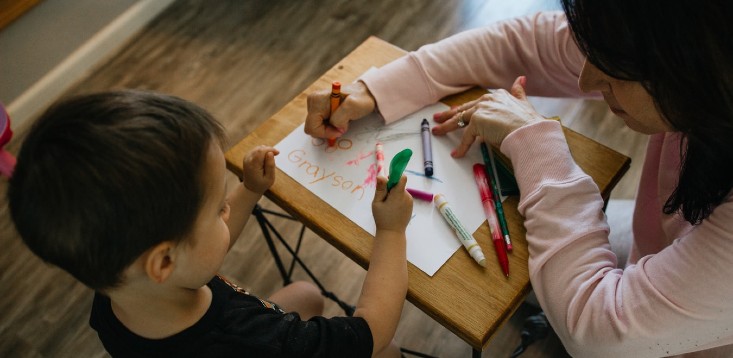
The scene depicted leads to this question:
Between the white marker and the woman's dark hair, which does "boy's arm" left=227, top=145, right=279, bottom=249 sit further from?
the woman's dark hair

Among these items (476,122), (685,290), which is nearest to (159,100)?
(476,122)

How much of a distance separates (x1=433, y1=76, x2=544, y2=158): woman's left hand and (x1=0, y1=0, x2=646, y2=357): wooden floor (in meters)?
0.65

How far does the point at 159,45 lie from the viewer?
2.33 metres

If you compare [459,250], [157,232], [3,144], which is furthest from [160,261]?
[3,144]

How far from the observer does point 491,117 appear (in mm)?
882

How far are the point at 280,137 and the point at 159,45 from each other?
5.17ft

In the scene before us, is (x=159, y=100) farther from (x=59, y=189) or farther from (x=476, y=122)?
(x=476, y=122)

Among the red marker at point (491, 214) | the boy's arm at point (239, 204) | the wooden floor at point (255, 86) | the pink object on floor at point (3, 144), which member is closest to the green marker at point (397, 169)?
the red marker at point (491, 214)

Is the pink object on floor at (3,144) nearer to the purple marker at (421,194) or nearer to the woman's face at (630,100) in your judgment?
the purple marker at (421,194)

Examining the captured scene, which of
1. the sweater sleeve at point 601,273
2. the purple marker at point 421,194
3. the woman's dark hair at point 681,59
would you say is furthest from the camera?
the purple marker at point 421,194

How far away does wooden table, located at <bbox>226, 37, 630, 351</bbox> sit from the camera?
2.46 feet

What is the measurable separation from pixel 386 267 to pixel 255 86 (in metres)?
1.50

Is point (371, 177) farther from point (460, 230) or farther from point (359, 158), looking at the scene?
point (460, 230)

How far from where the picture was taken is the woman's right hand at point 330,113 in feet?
3.13
